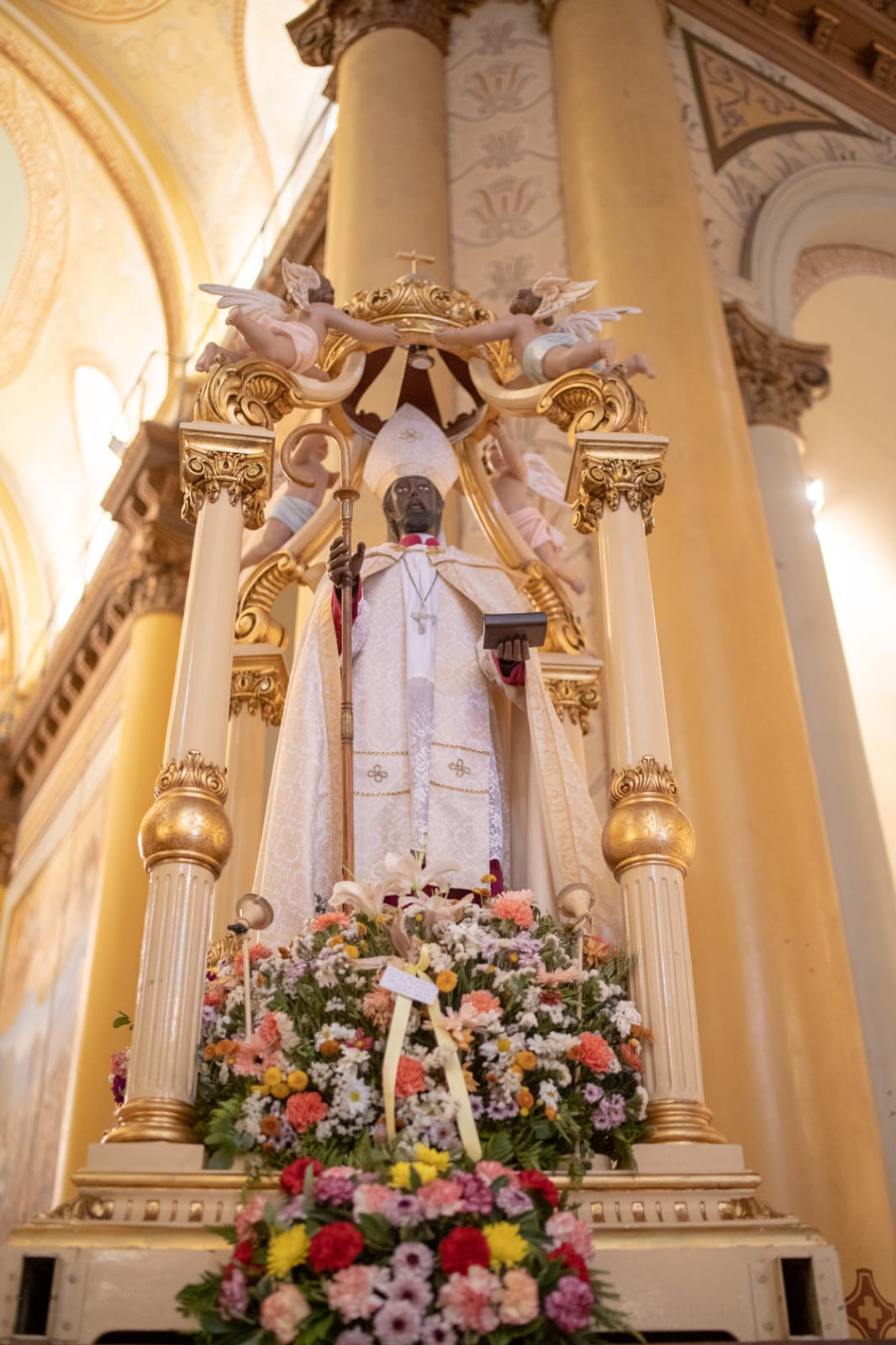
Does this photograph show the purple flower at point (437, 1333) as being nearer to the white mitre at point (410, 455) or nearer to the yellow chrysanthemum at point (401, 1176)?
the yellow chrysanthemum at point (401, 1176)

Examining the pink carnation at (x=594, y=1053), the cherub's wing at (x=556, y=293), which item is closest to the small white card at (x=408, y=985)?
the pink carnation at (x=594, y=1053)

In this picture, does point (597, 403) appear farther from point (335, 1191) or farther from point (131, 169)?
point (131, 169)

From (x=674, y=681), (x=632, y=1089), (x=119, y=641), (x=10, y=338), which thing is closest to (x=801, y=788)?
(x=674, y=681)

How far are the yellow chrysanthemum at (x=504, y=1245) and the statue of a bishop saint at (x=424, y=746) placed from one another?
1.18m

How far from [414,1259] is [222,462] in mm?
2064

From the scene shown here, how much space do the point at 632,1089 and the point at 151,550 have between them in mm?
7843

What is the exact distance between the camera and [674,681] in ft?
15.5

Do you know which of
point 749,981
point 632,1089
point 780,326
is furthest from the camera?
point 780,326

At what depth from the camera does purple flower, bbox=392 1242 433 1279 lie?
1827mm

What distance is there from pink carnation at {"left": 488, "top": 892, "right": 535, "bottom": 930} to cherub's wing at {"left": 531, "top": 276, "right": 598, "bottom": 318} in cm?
185

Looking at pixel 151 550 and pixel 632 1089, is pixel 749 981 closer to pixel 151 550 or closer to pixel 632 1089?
pixel 632 1089

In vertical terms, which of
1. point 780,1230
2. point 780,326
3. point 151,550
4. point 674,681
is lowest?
point 780,1230

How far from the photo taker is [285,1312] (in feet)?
5.86

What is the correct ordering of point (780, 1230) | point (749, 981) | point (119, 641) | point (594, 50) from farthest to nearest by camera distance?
point (119, 641), point (594, 50), point (749, 981), point (780, 1230)
